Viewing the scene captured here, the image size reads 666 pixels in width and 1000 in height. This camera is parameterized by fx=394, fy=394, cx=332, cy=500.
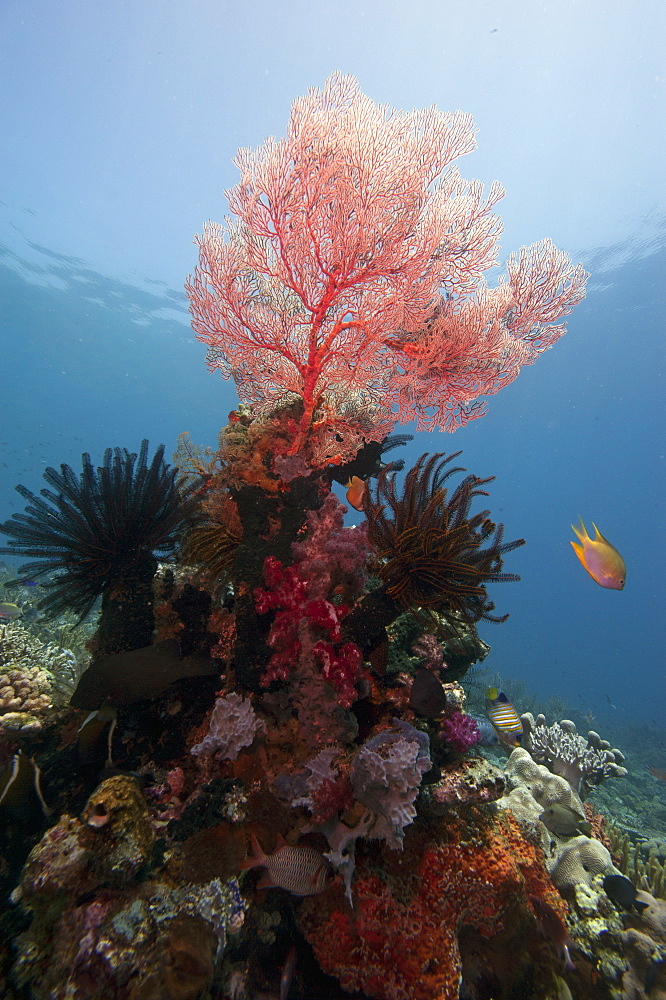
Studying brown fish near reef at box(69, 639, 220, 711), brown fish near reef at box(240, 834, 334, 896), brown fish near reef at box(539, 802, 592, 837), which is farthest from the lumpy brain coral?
brown fish near reef at box(69, 639, 220, 711)

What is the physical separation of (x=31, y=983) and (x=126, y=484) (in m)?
3.44

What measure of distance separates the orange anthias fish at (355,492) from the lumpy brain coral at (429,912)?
299 centimetres

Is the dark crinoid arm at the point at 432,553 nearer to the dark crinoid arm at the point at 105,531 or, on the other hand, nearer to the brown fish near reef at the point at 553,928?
the brown fish near reef at the point at 553,928

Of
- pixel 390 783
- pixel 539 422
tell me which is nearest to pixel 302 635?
pixel 390 783

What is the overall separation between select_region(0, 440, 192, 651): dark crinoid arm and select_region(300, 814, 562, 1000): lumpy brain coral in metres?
2.85

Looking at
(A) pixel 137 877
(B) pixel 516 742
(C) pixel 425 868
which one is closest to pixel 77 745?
(A) pixel 137 877

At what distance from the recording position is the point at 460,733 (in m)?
3.27

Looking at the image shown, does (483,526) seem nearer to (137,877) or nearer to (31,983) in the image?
(137,877)

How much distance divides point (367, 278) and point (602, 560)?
4.50 meters

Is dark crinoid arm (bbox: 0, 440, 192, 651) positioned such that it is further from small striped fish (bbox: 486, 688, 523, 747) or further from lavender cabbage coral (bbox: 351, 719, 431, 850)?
small striped fish (bbox: 486, 688, 523, 747)

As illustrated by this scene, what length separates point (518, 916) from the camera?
2979 mm

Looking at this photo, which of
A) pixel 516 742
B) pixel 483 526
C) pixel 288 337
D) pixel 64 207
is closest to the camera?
pixel 483 526

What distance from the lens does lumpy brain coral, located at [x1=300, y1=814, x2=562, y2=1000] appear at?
2533 mm

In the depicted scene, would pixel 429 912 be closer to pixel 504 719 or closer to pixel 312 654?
pixel 312 654
